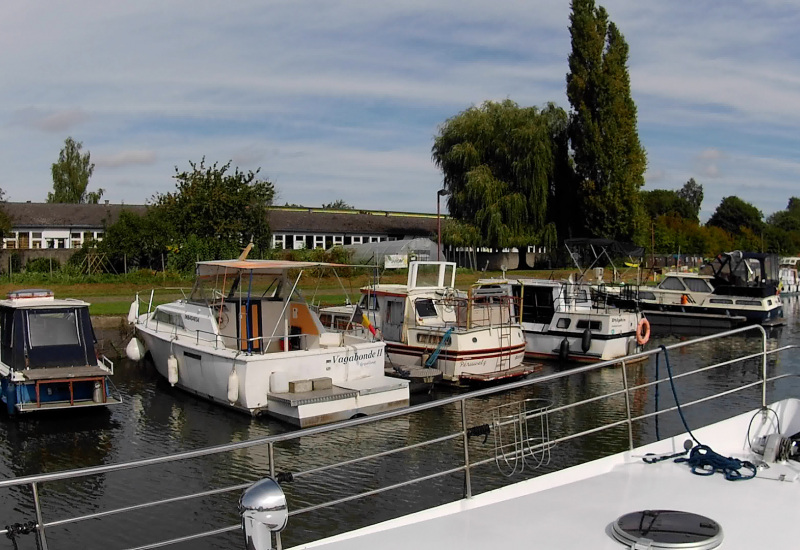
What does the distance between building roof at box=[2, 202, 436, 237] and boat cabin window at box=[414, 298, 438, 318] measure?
39.6 metres

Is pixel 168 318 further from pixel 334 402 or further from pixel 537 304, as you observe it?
pixel 537 304

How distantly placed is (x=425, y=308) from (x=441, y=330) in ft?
4.75

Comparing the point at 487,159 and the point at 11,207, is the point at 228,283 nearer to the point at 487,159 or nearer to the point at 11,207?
the point at 487,159

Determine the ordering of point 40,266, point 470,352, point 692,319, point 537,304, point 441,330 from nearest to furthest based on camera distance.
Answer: point 470,352, point 441,330, point 537,304, point 692,319, point 40,266

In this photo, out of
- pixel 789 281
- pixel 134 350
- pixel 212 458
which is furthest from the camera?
pixel 789 281

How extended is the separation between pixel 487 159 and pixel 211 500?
4126cm

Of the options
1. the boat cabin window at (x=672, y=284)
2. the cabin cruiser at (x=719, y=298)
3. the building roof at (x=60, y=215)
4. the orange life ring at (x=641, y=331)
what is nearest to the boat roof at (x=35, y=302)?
the orange life ring at (x=641, y=331)

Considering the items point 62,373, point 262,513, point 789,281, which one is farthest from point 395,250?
point 262,513

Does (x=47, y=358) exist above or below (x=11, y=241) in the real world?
below

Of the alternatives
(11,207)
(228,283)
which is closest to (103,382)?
(228,283)

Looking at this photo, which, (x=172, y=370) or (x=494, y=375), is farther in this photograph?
(x=494, y=375)

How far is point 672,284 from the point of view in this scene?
37.1 m

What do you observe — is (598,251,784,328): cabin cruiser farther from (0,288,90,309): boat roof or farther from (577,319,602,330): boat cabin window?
(0,288,90,309): boat roof

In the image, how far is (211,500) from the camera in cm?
1103
